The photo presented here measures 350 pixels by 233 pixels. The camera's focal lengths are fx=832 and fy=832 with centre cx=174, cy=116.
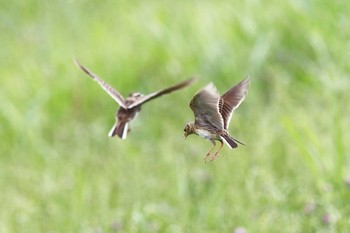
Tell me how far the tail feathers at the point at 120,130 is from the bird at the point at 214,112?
12cm

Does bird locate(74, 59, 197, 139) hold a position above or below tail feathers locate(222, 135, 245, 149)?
above

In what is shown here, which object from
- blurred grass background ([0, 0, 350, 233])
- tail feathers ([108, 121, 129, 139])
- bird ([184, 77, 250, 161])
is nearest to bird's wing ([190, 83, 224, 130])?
bird ([184, 77, 250, 161])

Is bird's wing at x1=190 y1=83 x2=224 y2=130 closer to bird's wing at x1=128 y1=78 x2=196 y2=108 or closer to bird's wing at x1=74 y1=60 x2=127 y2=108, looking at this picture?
bird's wing at x1=128 y1=78 x2=196 y2=108

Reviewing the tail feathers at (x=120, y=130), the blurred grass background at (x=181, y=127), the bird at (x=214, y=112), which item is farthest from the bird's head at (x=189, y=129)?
the blurred grass background at (x=181, y=127)

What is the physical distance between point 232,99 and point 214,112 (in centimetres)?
9

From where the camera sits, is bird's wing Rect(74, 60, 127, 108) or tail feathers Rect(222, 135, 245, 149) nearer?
tail feathers Rect(222, 135, 245, 149)

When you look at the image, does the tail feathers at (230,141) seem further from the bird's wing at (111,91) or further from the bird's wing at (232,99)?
the bird's wing at (111,91)

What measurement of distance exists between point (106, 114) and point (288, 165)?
1.57 m

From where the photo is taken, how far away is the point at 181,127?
16.1ft

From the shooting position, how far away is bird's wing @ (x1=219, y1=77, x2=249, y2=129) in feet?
4.85

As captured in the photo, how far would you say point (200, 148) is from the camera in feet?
15.0

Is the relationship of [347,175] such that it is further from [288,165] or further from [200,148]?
[200,148]

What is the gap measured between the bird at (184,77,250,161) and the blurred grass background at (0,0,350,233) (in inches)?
68.6

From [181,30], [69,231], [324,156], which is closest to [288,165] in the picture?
[324,156]
